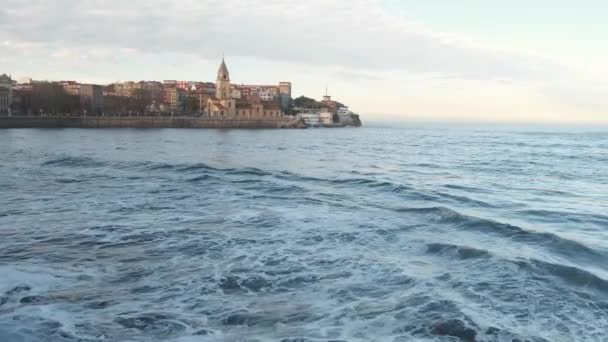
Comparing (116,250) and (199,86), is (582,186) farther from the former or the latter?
(199,86)

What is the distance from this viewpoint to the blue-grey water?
19.5 feet

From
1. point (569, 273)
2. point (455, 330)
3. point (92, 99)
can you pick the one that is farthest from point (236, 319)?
point (92, 99)

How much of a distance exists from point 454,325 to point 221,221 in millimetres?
6914

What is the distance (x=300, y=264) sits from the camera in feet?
27.8

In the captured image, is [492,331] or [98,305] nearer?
[492,331]

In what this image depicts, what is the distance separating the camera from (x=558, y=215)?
43.2ft

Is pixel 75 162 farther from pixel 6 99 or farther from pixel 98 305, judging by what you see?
pixel 6 99

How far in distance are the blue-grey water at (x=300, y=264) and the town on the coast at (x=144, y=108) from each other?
254 ft

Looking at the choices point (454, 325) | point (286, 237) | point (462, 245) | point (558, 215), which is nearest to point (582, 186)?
point (558, 215)

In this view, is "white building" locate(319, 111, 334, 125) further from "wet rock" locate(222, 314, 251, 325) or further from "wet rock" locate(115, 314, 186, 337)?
"wet rock" locate(115, 314, 186, 337)

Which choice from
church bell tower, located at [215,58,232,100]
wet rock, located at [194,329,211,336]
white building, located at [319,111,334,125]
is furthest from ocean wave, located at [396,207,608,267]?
white building, located at [319,111,334,125]

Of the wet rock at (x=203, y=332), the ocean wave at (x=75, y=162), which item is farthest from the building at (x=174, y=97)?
the wet rock at (x=203, y=332)

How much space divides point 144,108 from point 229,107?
17949 mm

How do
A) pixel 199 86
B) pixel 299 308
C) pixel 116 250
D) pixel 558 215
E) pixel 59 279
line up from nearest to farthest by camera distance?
pixel 299 308 → pixel 59 279 → pixel 116 250 → pixel 558 215 → pixel 199 86
